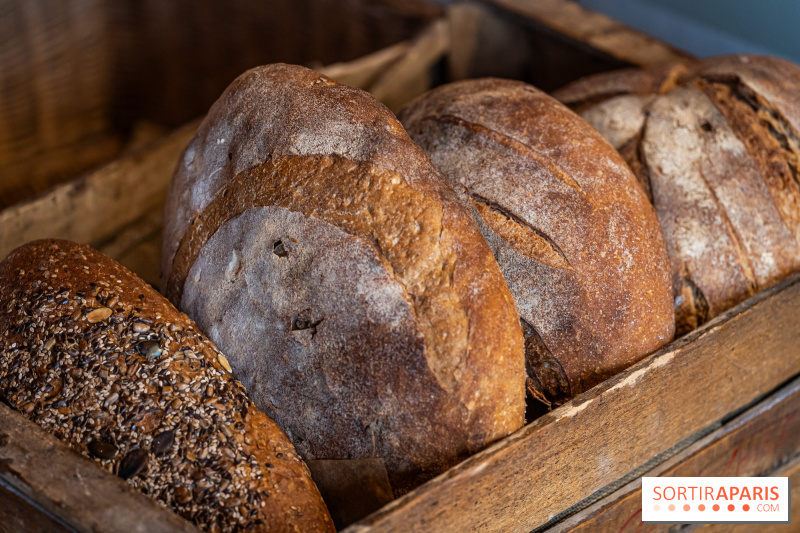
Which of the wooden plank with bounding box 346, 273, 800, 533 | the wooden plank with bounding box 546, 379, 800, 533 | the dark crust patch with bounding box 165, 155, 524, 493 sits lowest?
the wooden plank with bounding box 546, 379, 800, 533

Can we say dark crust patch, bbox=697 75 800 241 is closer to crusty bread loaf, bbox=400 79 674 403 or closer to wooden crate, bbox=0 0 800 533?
wooden crate, bbox=0 0 800 533

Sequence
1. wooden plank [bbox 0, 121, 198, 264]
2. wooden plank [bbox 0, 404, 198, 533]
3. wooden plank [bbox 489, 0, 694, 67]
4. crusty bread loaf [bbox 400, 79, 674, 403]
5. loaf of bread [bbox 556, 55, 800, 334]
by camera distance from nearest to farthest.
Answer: wooden plank [bbox 0, 404, 198, 533], crusty bread loaf [bbox 400, 79, 674, 403], loaf of bread [bbox 556, 55, 800, 334], wooden plank [bbox 0, 121, 198, 264], wooden plank [bbox 489, 0, 694, 67]

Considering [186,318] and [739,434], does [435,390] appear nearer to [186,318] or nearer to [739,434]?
[186,318]

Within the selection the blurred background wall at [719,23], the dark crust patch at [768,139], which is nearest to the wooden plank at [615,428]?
the dark crust patch at [768,139]

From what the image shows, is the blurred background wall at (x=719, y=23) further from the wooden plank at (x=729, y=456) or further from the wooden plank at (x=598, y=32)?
the wooden plank at (x=729, y=456)

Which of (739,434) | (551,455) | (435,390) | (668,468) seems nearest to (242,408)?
(435,390)

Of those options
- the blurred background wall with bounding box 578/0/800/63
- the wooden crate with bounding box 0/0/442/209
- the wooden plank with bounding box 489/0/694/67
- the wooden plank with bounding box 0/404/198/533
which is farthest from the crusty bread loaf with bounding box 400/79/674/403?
the wooden crate with bounding box 0/0/442/209

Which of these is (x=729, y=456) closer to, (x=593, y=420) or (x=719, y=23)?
(x=593, y=420)

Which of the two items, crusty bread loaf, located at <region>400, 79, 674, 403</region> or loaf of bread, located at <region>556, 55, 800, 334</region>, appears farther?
loaf of bread, located at <region>556, 55, 800, 334</region>
